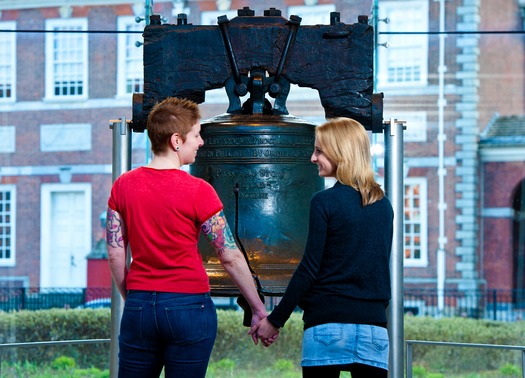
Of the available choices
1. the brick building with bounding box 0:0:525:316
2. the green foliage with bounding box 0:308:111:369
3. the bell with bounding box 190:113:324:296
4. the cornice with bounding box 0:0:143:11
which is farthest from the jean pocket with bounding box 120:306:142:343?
the cornice with bounding box 0:0:143:11

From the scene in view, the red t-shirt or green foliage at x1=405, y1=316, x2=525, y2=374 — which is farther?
green foliage at x1=405, y1=316, x2=525, y2=374

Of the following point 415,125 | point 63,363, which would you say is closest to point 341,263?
point 63,363

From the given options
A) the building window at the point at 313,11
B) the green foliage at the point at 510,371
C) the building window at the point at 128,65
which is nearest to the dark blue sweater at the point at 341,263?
the green foliage at the point at 510,371

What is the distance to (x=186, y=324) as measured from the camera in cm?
335

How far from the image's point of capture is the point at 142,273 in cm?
340

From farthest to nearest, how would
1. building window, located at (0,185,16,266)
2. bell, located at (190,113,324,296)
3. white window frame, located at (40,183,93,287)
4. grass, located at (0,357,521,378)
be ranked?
1. building window, located at (0,185,16,266)
2. white window frame, located at (40,183,93,287)
3. grass, located at (0,357,521,378)
4. bell, located at (190,113,324,296)

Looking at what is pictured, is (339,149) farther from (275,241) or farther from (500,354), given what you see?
(500,354)

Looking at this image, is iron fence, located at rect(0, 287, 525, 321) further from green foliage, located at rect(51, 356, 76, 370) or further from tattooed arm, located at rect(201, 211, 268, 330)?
tattooed arm, located at rect(201, 211, 268, 330)

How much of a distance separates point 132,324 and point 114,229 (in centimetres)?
33

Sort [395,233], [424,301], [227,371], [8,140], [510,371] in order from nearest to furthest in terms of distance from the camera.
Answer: [395,233] → [227,371] → [510,371] → [424,301] → [8,140]

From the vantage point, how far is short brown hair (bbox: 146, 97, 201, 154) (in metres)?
3.51

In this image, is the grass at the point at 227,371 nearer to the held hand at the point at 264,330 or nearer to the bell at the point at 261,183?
the bell at the point at 261,183

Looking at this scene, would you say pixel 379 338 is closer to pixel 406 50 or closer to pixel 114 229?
pixel 114 229

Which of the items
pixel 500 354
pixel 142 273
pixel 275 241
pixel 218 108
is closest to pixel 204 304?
pixel 142 273
